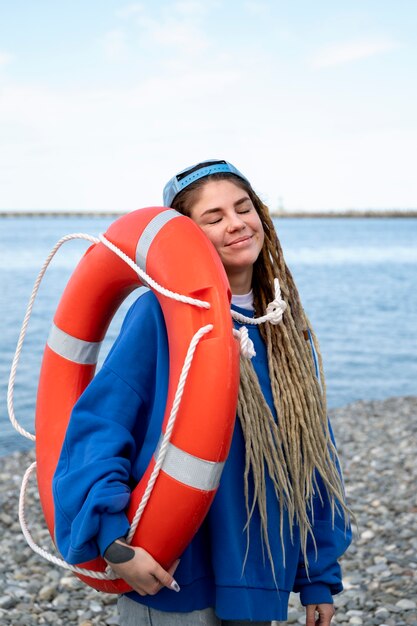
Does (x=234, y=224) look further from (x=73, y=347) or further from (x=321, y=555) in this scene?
(x=321, y=555)

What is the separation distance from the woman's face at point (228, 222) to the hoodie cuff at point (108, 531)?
0.65 meters

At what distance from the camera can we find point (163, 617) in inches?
64.8

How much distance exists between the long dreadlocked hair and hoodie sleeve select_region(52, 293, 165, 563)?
24cm

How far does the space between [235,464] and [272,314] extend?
37cm

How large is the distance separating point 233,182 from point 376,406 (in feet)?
21.9

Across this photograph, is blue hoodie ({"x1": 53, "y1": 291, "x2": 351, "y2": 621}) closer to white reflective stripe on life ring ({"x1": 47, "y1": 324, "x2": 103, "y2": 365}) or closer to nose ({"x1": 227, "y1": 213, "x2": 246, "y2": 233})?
nose ({"x1": 227, "y1": 213, "x2": 246, "y2": 233})

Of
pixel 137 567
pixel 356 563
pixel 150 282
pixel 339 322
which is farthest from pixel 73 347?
pixel 339 322

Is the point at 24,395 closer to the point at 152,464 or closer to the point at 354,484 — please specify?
the point at 354,484

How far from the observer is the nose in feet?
5.85

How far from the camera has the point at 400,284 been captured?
22.3 meters

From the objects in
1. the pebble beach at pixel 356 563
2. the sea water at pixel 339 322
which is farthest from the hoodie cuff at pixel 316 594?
the sea water at pixel 339 322

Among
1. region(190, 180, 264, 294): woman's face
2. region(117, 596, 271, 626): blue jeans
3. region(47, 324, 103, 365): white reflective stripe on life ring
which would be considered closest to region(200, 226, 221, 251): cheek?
region(190, 180, 264, 294): woman's face

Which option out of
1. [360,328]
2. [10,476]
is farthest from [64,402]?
[360,328]

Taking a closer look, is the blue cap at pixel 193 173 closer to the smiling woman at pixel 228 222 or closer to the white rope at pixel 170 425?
the smiling woman at pixel 228 222
